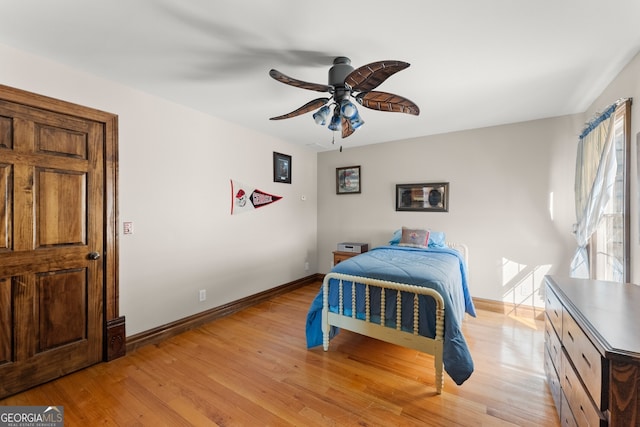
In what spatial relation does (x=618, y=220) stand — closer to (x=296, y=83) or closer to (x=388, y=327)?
(x=388, y=327)

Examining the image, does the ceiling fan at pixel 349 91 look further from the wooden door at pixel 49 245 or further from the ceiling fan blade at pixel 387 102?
the wooden door at pixel 49 245

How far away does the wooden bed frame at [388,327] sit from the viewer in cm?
190

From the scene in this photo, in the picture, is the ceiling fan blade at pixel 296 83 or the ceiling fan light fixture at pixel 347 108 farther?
the ceiling fan light fixture at pixel 347 108

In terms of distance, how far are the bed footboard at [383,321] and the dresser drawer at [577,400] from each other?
0.65 m

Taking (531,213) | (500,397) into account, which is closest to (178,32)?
(500,397)

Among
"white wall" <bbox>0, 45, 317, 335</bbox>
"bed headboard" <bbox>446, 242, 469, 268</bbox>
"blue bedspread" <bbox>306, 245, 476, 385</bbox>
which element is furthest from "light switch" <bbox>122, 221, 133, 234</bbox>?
"bed headboard" <bbox>446, 242, 469, 268</bbox>

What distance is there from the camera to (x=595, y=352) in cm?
108

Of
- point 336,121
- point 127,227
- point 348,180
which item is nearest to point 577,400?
point 336,121

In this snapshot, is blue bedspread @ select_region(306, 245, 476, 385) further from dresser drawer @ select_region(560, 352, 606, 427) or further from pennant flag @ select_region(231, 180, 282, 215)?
pennant flag @ select_region(231, 180, 282, 215)

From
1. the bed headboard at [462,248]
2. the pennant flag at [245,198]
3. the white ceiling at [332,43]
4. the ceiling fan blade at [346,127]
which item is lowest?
the bed headboard at [462,248]

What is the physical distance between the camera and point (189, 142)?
289 centimetres

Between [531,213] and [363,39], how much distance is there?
9.75ft

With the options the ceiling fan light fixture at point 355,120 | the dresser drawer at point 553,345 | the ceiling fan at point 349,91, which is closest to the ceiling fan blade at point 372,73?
the ceiling fan at point 349,91

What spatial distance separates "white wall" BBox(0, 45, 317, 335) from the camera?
2.23 metres
